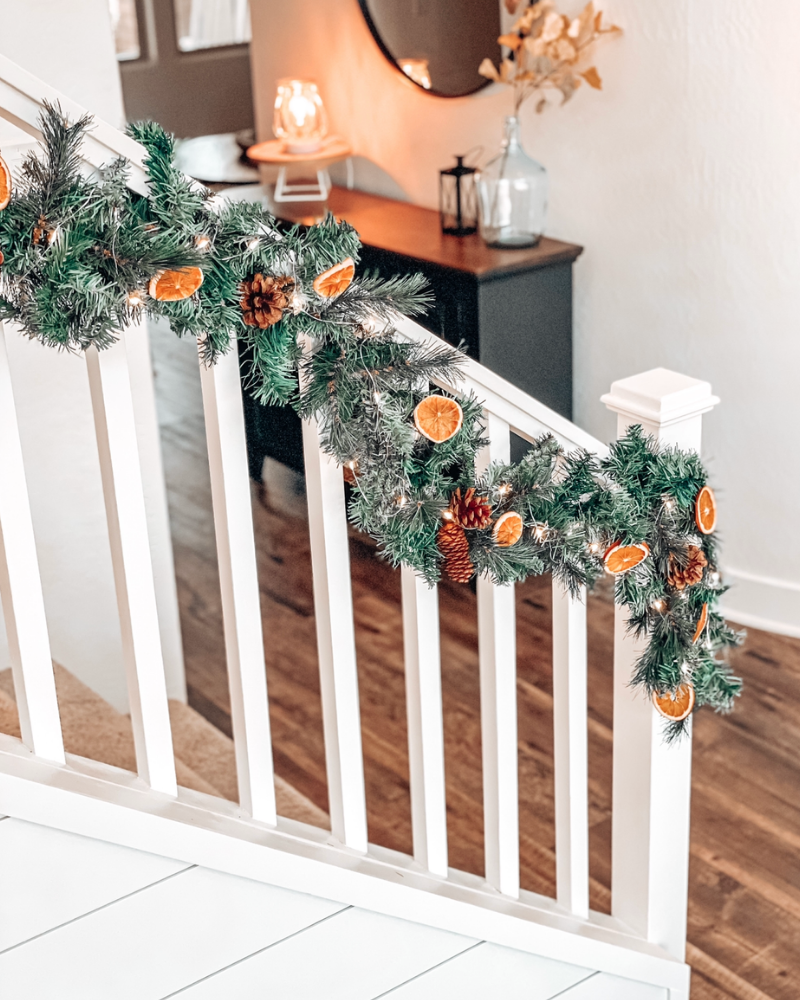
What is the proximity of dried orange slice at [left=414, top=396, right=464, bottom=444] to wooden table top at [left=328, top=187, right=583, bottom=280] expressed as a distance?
181cm

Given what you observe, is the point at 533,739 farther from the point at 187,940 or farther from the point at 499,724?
the point at 187,940

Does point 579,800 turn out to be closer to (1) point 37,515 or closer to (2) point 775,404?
(1) point 37,515

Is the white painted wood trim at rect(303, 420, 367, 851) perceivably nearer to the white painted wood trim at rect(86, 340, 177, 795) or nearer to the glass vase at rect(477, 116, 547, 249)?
the white painted wood trim at rect(86, 340, 177, 795)

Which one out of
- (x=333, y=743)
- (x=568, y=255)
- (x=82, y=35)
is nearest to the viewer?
(x=333, y=743)

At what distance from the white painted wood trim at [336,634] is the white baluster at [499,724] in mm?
165

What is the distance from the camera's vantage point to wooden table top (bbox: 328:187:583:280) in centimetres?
298

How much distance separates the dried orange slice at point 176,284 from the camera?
1026mm

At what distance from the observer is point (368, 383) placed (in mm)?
1126

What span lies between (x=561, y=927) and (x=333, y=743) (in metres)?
0.44

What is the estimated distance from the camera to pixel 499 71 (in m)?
3.12

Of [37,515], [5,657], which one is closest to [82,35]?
[37,515]

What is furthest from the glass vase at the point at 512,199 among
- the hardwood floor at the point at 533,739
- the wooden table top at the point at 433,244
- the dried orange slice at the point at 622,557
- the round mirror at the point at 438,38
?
the dried orange slice at the point at 622,557

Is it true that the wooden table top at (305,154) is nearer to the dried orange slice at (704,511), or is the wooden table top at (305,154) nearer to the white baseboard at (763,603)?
the white baseboard at (763,603)

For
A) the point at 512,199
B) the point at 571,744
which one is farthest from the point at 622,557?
the point at 512,199
